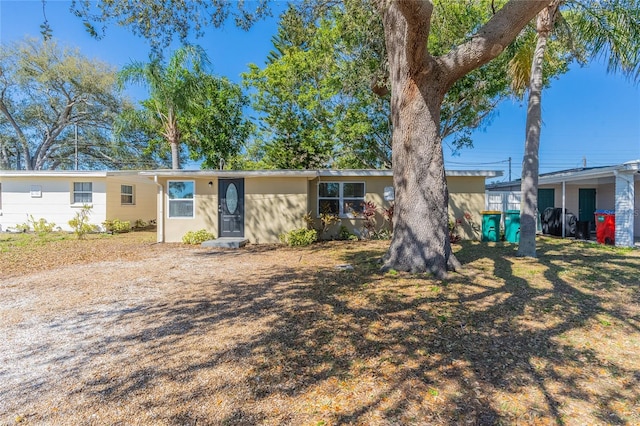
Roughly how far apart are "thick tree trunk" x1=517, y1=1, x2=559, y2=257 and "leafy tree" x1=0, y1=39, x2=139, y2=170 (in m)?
23.0

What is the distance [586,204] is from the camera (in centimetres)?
1293

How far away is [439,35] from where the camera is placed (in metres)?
11.5

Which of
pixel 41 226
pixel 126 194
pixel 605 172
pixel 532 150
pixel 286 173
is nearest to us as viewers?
pixel 532 150

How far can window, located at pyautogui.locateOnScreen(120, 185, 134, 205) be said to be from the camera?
47.9ft

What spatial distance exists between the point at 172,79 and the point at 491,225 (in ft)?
A: 44.4

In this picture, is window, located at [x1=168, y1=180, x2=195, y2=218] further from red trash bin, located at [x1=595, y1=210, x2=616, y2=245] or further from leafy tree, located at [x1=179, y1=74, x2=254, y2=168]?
red trash bin, located at [x1=595, y1=210, x2=616, y2=245]

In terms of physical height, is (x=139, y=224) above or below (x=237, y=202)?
below

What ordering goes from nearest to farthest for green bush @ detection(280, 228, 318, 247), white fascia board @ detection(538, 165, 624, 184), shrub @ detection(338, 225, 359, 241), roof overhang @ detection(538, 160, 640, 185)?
roof overhang @ detection(538, 160, 640, 185) < white fascia board @ detection(538, 165, 624, 184) < green bush @ detection(280, 228, 318, 247) < shrub @ detection(338, 225, 359, 241)

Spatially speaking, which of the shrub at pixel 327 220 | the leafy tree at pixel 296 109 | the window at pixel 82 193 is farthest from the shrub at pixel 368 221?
the window at pixel 82 193

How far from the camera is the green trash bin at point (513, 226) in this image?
33.7ft

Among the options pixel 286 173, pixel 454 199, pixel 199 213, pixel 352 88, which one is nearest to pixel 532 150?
pixel 454 199

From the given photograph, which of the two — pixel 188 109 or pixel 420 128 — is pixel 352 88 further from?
pixel 188 109

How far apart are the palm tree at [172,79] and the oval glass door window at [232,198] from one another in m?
4.99

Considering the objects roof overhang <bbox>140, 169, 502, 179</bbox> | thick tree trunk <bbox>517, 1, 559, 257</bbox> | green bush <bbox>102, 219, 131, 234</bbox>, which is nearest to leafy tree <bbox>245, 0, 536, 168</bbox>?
thick tree trunk <bbox>517, 1, 559, 257</bbox>
